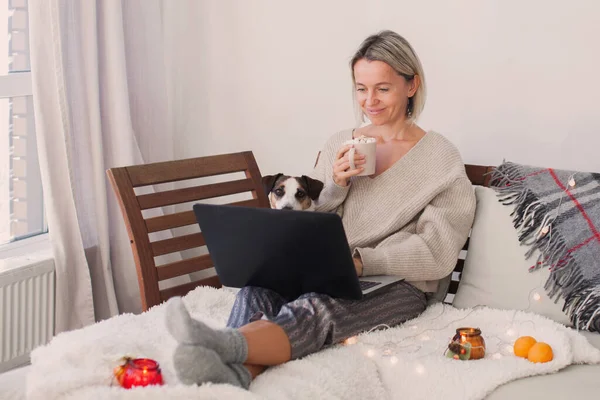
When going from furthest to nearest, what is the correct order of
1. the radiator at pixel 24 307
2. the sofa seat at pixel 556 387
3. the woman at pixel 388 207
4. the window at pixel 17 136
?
the window at pixel 17 136 < the radiator at pixel 24 307 < the woman at pixel 388 207 < the sofa seat at pixel 556 387

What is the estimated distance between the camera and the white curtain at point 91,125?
8.79 feet

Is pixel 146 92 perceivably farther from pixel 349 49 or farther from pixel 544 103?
pixel 544 103

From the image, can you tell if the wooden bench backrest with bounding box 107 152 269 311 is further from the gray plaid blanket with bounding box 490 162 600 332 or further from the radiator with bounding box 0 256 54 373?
the gray plaid blanket with bounding box 490 162 600 332

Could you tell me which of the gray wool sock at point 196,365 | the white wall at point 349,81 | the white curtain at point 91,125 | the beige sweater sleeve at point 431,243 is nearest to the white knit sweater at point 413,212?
the beige sweater sleeve at point 431,243

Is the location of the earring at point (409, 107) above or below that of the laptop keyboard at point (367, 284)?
above

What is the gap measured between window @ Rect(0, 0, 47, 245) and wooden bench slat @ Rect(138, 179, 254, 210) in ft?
2.43

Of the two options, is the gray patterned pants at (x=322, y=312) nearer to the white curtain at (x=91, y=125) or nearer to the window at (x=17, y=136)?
the white curtain at (x=91, y=125)

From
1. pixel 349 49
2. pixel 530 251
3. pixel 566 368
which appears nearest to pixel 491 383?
pixel 566 368

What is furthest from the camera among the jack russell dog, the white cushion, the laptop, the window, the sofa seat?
the window

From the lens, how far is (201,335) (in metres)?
1.52

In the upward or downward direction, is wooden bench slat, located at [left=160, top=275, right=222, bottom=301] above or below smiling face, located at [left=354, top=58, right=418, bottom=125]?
below

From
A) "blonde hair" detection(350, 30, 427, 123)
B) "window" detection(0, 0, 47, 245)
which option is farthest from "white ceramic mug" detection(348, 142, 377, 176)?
"window" detection(0, 0, 47, 245)

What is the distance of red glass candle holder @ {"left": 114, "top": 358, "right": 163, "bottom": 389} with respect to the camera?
1.51 meters

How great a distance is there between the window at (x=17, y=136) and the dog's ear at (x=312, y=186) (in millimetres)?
1172
